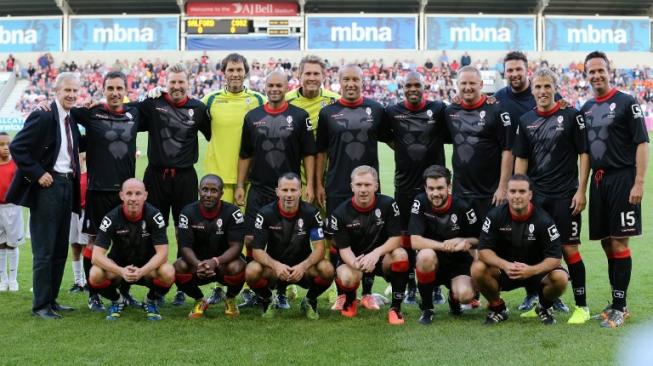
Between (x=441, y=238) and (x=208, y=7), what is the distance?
3876 centimetres

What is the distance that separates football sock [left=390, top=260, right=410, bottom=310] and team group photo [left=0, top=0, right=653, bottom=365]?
0.01 m

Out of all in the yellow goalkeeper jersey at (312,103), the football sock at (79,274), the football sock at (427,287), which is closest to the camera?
the football sock at (427,287)

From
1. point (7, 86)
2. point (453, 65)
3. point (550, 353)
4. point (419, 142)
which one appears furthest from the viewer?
point (453, 65)

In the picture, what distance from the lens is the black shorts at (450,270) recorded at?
22.7 ft

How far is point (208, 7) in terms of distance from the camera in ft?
143

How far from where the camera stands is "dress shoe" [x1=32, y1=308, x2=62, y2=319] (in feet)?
22.6

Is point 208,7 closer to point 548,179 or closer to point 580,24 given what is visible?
point 580,24

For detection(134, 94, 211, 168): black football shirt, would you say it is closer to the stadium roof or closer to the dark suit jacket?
the dark suit jacket

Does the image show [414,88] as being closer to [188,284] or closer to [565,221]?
[565,221]

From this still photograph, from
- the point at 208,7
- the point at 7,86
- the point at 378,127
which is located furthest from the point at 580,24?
the point at 378,127

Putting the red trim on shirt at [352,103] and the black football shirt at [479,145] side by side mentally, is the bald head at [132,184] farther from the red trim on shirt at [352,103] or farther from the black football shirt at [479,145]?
the black football shirt at [479,145]

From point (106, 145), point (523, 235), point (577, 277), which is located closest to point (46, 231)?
point (106, 145)

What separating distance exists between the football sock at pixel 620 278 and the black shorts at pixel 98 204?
424 centimetres

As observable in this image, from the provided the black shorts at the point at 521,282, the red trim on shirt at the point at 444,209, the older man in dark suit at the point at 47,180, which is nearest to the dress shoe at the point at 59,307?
the older man in dark suit at the point at 47,180
